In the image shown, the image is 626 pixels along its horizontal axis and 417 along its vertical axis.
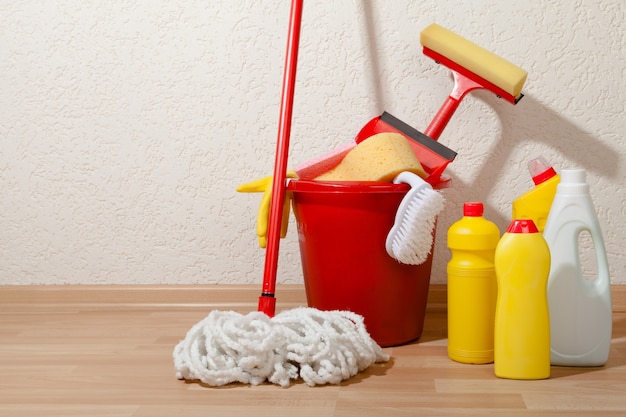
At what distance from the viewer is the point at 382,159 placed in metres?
1.14

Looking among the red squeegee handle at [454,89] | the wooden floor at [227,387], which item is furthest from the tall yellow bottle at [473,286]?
the red squeegee handle at [454,89]

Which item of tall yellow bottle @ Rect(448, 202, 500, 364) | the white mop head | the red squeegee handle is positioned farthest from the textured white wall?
the white mop head

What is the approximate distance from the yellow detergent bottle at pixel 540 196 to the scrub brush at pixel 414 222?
17cm

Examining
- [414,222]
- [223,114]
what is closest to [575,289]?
[414,222]

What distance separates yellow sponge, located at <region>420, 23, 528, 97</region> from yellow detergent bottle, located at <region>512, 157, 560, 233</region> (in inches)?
5.8

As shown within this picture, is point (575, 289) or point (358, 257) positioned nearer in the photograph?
point (575, 289)

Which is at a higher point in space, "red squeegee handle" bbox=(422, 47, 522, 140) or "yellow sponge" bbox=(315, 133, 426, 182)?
"red squeegee handle" bbox=(422, 47, 522, 140)

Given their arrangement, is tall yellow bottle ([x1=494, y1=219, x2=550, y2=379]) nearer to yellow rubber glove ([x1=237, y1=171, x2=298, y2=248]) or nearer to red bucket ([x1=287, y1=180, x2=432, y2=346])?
red bucket ([x1=287, y1=180, x2=432, y2=346])

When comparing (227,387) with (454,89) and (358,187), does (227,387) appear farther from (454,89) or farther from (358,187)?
(454,89)

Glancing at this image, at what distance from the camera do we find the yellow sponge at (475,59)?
4.08ft

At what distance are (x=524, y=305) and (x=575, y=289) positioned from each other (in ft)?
0.38

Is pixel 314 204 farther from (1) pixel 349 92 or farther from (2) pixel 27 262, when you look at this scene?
(2) pixel 27 262

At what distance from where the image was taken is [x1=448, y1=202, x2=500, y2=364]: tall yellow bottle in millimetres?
1068

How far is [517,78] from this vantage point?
4.05ft
